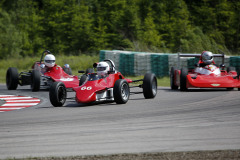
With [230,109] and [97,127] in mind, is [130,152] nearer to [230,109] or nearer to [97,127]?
[97,127]

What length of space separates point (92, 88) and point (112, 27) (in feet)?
117

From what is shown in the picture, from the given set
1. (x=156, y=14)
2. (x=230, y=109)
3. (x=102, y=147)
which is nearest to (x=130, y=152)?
(x=102, y=147)

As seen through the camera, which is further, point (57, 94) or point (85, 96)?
point (57, 94)

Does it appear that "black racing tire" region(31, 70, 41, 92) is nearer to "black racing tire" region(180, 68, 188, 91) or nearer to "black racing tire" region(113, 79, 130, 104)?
"black racing tire" region(180, 68, 188, 91)

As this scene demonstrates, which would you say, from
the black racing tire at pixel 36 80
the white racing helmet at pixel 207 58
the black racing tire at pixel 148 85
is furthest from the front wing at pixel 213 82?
the black racing tire at pixel 36 80

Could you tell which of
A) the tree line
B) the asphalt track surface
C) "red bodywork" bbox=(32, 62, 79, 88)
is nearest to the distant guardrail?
"red bodywork" bbox=(32, 62, 79, 88)

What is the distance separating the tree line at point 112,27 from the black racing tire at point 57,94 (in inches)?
1233

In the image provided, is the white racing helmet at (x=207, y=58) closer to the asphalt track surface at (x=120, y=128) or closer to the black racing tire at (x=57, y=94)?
the asphalt track surface at (x=120, y=128)

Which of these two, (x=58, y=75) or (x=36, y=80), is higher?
(x=58, y=75)

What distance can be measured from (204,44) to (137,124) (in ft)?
63.8

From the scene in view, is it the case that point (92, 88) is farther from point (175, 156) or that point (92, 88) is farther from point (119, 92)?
point (175, 156)

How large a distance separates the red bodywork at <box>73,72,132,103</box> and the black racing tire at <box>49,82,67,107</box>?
35 centimetres

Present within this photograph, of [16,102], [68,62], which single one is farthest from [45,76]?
[68,62]

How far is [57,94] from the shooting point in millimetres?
11367
